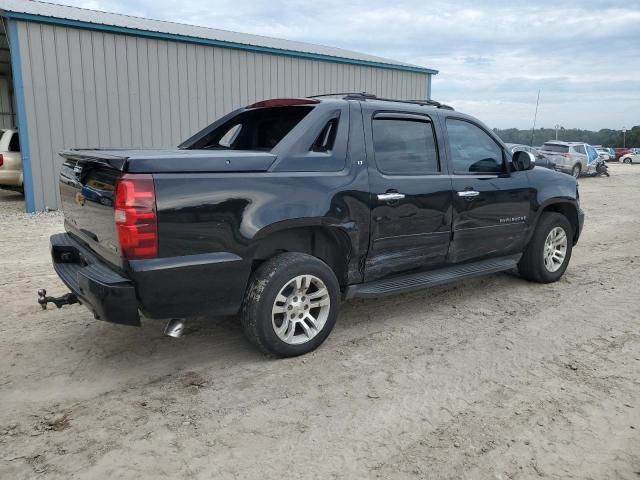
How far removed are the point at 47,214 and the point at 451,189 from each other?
8655mm

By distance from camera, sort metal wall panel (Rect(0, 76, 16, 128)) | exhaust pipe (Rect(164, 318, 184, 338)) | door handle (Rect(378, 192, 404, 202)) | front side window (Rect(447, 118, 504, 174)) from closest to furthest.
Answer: exhaust pipe (Rect(164, 318, 184, 338)) → door handle (Rect(378, 192, 404, 202)) → front side window (Rect(447, 118, 504, 174)) → metal wall panel (Rect(0, 76, 16, 128))

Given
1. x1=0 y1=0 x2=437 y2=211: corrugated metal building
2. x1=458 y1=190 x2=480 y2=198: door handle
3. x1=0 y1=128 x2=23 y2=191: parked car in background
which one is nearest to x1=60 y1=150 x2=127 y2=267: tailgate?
x1=458 y1=190 x2=480 y2=198: door handle

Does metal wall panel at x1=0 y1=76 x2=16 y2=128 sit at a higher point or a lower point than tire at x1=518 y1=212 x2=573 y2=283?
higher

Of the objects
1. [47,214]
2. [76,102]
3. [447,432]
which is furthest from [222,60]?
[447,432]

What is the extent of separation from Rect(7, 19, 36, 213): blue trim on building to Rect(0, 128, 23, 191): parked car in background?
1.26 m

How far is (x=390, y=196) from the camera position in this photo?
4059 millimetres

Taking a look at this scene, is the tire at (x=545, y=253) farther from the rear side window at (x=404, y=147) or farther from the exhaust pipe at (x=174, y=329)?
the exhaust pipe at (x=174, y=329)

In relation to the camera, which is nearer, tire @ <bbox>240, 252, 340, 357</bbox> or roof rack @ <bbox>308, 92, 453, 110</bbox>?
Result: tire @ <bbox>240, 252, 340, 357</bbox>

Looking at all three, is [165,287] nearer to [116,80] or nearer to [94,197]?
[94,197]

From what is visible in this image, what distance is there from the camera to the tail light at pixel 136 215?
2.97m

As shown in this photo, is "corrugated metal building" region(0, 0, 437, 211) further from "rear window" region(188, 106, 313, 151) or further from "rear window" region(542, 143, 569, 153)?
"rear window" region(542, 143, 569, 153)

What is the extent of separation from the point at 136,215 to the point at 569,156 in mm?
22171

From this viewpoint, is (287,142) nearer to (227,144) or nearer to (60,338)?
(227,144)

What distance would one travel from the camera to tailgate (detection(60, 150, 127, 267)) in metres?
3.13
